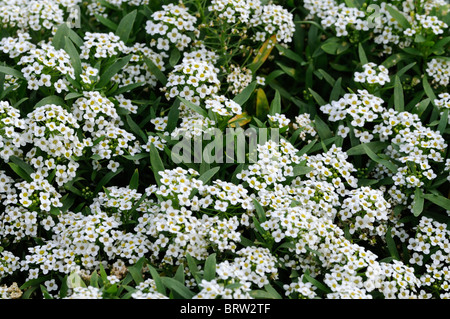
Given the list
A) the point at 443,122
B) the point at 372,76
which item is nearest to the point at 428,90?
the point at 443,122

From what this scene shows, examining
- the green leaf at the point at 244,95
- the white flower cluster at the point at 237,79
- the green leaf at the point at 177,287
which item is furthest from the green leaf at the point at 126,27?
the green leaf at the point at 177,287

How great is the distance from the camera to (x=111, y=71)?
5.36 meters

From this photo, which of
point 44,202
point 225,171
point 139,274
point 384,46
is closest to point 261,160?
point 225,171

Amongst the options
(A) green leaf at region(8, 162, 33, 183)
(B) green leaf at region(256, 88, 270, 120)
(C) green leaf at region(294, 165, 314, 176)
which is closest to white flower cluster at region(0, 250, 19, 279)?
(A) green leaf at region(8, 162, 33, 183)

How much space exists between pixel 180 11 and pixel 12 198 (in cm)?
232

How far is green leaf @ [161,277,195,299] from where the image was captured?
403 cm

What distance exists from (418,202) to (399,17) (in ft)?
6.82

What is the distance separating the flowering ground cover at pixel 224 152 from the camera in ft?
14.2

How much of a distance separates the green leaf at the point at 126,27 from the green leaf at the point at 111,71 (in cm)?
55

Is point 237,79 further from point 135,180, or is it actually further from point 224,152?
point 135,180

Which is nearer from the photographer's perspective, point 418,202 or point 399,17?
point 418,202

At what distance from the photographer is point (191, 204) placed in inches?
171

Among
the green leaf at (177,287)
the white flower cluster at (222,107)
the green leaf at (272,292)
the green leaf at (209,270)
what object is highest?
the white flower cluster at (222,107)

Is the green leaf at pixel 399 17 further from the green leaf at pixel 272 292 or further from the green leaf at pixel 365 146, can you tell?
the green leaf at pixel 272 292
